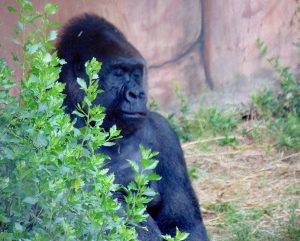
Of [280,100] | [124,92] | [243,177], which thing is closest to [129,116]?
[124,92]

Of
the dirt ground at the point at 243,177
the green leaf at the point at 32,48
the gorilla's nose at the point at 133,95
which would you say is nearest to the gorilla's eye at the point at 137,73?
the gorilla's nose at the point at 133,95

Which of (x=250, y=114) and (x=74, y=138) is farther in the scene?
(x=250, y=114)

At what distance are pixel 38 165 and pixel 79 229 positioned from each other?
24cm

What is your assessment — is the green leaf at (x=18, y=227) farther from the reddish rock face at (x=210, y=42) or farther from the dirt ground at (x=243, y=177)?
the reddish rock face at (x=210, y=42)

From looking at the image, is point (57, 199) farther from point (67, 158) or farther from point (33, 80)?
point (33, 80)

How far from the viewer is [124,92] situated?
4109 mm

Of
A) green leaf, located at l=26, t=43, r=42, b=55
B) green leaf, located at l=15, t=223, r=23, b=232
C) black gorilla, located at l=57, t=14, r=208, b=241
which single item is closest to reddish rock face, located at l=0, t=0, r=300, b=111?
black gorilla, located at l=57, t=14, r=208, b=241

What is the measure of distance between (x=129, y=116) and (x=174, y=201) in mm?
566

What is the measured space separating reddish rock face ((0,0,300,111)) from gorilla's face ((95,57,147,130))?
70.5 inches

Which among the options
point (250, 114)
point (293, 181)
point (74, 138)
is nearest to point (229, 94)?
point (250, 114)

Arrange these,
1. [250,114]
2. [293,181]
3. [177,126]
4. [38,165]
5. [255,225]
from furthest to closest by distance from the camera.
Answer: [250,114] → [177,126] → [293,181] → [255,225] → [38,165]

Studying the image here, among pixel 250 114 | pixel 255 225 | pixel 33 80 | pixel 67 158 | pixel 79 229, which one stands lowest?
pixel 255 225

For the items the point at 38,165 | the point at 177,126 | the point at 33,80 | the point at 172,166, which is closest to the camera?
the point at 38,165

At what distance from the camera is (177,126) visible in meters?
6.13
